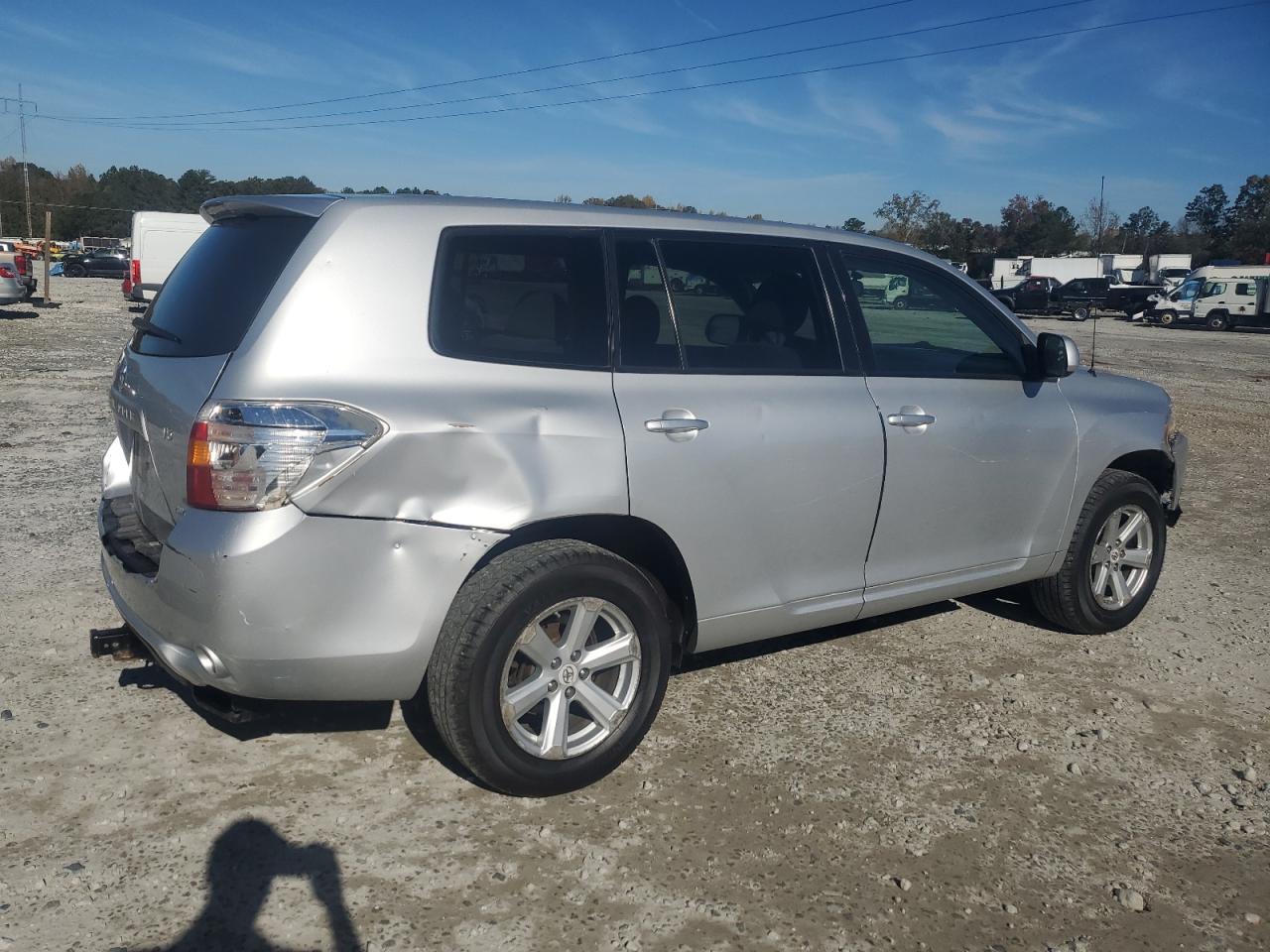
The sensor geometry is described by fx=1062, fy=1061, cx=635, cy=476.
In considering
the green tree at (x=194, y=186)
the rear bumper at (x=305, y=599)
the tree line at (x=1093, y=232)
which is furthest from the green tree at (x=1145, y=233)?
the rear bumper at (x=305, y=599)

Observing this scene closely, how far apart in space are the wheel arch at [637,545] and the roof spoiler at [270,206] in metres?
1.17

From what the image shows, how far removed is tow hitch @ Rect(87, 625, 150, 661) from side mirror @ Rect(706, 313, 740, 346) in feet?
7.32

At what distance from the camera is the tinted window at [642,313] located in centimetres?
356

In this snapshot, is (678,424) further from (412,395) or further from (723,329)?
(412,395)

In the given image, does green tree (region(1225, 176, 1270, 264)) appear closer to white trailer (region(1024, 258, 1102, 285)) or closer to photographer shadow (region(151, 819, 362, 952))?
→ white trailer (region(1024, 258, 1102, 285))

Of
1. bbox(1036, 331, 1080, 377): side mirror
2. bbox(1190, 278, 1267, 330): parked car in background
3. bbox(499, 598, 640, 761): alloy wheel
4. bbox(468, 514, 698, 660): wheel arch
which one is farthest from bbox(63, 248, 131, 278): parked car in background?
bbox(499, 598, 640, 761): alloy wheel

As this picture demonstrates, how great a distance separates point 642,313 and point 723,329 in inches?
14.6

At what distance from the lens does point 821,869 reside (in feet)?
10.2

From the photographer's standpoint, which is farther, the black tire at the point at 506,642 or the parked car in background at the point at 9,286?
the parked car in background at the point at 9,286

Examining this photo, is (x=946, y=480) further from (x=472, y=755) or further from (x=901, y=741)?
(x=472, y=755)

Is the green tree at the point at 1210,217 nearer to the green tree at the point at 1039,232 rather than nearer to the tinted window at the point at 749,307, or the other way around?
the green tree at the point at 1039,232

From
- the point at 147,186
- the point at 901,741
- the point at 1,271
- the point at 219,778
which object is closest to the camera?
the point at 219,778

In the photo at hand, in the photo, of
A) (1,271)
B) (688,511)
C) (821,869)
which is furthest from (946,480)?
(1,271)

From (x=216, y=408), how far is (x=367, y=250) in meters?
0.64
